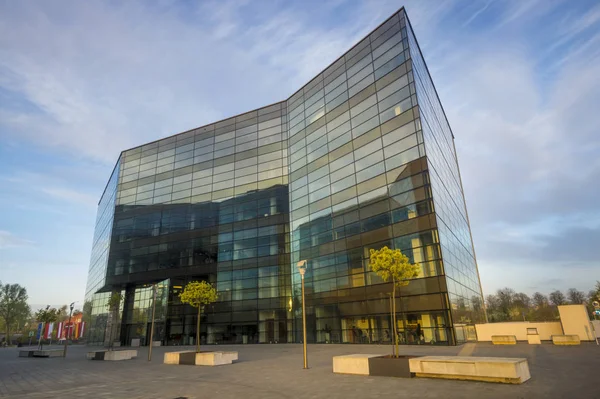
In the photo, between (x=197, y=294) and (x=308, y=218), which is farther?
(x=308, y=218)

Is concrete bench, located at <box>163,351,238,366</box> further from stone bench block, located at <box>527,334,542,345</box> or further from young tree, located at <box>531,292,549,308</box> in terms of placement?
young tree, located at <box>531,292,549,308</box>

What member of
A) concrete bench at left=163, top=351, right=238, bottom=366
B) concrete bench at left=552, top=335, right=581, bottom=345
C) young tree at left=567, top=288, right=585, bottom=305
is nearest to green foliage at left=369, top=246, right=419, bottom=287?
concrete bench at left=163, top=351, right=238, bottom=366

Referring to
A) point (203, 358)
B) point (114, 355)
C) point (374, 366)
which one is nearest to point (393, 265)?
point (374, 366)

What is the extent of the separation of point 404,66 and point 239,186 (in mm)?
26832

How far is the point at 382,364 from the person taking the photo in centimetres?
1317

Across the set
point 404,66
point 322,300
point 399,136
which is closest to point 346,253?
point 322,300

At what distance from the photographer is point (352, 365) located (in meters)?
13.9

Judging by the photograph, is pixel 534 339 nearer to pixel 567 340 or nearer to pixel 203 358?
pixel 567 340

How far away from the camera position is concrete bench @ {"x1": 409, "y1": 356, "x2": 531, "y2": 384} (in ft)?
33.9

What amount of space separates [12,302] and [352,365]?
102m

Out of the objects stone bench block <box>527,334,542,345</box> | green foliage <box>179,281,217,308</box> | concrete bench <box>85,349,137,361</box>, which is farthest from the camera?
concrete bench <box>85,349,137,361</box>

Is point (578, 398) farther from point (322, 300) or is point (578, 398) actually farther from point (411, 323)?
point (322, 300)

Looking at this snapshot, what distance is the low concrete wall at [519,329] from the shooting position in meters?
29.9

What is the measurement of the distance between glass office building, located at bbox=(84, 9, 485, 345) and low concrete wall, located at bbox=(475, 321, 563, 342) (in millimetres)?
1430
